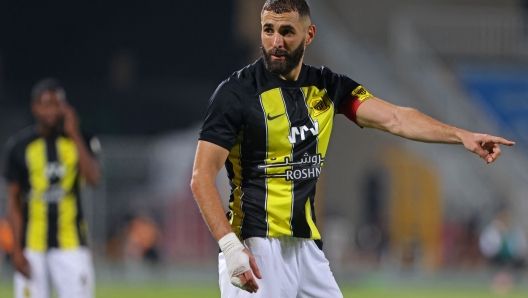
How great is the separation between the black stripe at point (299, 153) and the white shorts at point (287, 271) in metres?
0.08

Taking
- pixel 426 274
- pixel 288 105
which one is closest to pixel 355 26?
pixel 426 274

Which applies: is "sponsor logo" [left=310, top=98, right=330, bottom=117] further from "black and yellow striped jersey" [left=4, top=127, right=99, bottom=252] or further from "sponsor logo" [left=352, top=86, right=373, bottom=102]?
"black and yellow striped jersey" [left=4, top=127, right=99, bottom=252]

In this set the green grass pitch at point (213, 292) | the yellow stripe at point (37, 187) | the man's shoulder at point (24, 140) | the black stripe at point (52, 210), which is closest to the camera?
the black stripe at point (52, 210)

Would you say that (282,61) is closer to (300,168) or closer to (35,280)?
(300,168)

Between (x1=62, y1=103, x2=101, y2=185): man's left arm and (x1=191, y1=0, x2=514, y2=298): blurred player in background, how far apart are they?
3717 mm

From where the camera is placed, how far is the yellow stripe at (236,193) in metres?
5.83

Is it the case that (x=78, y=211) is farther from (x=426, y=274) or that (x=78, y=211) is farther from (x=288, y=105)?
(x=426, y=274)

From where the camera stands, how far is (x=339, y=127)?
32000 millimetres

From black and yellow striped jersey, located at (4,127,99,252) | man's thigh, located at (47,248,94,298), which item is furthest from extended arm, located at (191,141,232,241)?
black and yellow striped jersey, located at (4,127,99,252)

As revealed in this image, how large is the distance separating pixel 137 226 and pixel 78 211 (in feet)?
49.5

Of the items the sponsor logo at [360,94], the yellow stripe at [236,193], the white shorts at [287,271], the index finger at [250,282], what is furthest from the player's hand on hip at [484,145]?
the index finger at [250,282]

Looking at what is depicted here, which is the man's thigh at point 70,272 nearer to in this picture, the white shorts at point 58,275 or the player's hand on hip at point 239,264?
the white shorts at point 58,275

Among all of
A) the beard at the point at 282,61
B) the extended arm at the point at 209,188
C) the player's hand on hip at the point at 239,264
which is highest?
the beard at the point at 282,61

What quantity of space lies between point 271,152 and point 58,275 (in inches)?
156
